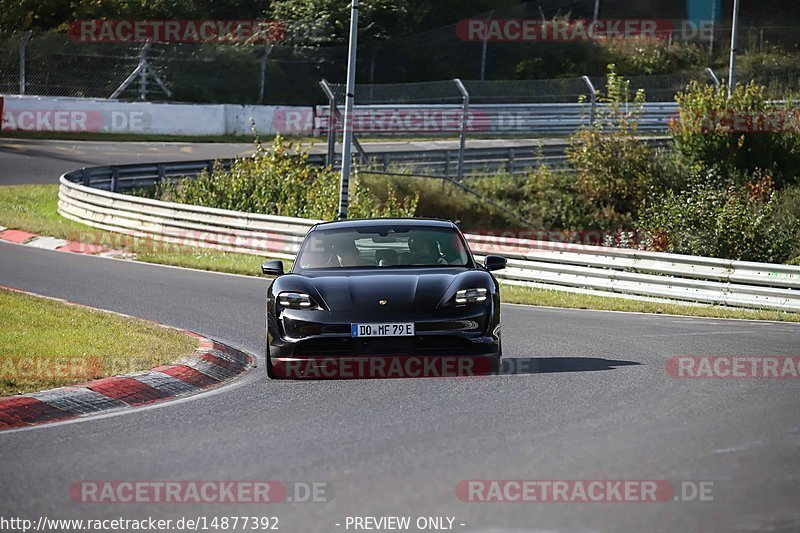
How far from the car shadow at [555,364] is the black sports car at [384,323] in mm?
721

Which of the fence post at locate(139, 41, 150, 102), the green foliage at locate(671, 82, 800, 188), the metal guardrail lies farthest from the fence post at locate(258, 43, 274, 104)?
the green foliage at locate(671, 82, 800, 188)

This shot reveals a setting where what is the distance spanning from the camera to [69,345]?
1138cm

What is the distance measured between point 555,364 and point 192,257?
13.3m

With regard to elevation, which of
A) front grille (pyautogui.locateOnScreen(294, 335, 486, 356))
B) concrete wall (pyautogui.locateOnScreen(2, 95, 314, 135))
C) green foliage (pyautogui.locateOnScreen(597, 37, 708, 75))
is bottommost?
front grille (pyautogui.locateOnScreen(294, 335, 486, 356))

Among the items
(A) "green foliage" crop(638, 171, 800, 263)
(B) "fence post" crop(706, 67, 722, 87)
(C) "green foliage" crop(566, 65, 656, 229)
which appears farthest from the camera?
(B) "fence post" crop(706, 67, 722, 87)

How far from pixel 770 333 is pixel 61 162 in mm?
26100

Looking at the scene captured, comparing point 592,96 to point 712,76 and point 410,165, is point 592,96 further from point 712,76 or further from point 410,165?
point 410,165

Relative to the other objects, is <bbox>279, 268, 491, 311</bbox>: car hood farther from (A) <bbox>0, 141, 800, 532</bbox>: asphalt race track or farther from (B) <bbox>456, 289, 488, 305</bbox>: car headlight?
A: (A) <bbox>0, 141, 800, 532</bbox>: asphalt race track

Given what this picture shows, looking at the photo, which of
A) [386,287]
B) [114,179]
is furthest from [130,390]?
[114,179]

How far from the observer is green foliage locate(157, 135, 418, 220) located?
28172mm

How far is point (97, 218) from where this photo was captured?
2781 centimetres

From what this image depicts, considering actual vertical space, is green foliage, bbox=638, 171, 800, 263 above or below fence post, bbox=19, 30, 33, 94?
below

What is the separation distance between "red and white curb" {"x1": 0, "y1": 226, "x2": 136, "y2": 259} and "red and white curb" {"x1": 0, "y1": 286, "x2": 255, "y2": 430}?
12497 millimetres

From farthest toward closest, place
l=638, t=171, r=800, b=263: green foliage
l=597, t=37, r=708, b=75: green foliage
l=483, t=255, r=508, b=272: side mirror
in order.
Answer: l=597, t=37, r=708, b=75: green foliage → l=638, t=171, r=800, b=263: green foliage → l=483, t=255, r=508, b=272: side mirror
